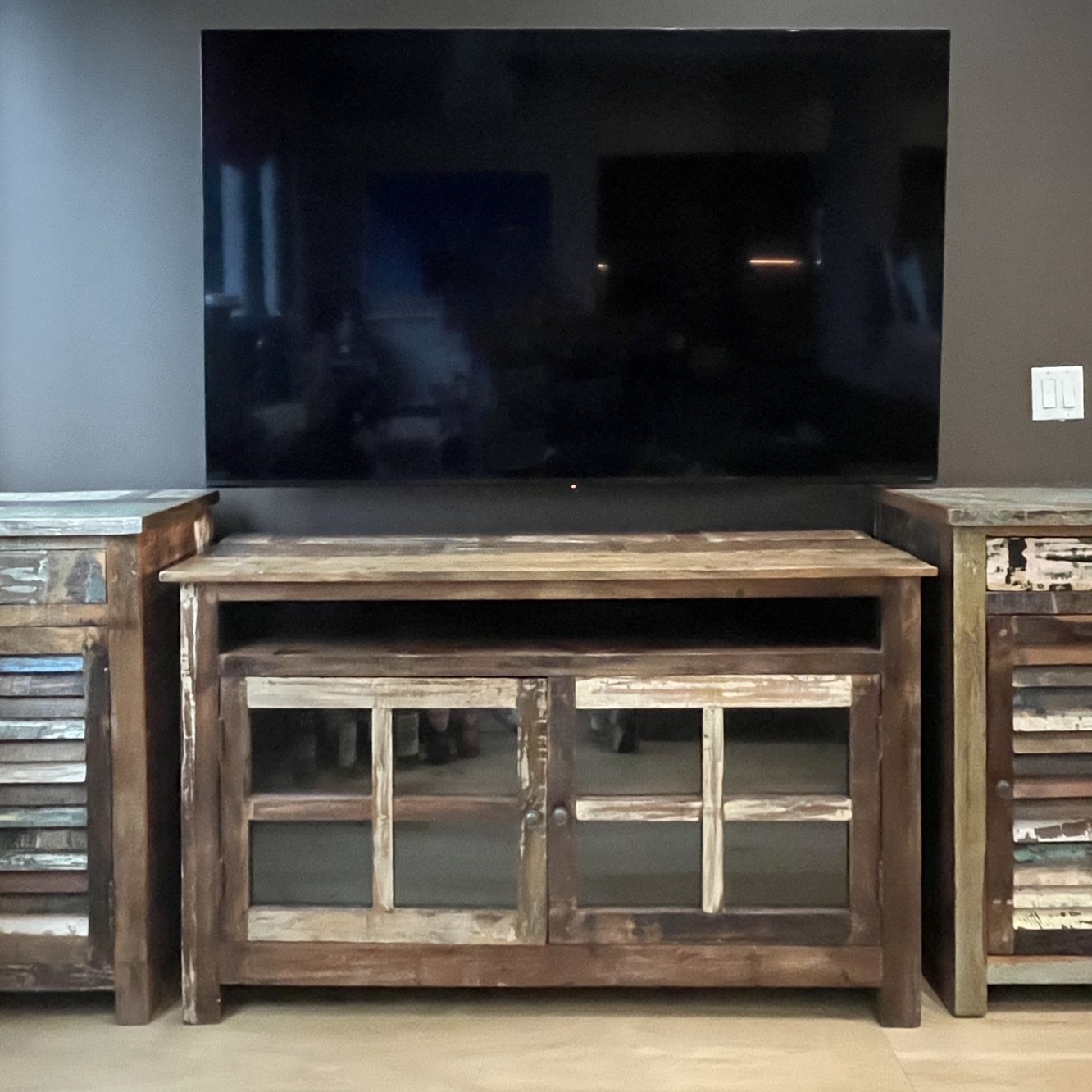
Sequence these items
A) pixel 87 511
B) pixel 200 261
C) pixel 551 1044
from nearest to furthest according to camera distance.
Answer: pixel 551 1044
pixel 87 511
pixel 200 261

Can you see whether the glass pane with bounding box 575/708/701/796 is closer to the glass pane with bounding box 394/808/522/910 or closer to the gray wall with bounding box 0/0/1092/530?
the glass pane with bounding box 394/808/522/910

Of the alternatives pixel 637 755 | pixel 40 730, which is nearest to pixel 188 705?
pixel 40 730

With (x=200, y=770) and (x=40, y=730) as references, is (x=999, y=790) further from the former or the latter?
(x=40, y=730)

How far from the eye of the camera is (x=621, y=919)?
1865 millimetres

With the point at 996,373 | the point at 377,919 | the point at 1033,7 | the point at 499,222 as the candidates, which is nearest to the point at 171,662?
the point at 377,919

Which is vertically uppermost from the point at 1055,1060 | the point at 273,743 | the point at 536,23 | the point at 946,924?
the point at 536,23

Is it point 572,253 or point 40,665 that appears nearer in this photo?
point 40,665

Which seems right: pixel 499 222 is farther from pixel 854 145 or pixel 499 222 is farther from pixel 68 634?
pixel 68 634

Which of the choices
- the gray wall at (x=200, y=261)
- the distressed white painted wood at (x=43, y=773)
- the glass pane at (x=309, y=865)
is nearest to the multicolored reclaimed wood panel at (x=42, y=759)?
the distressed white painted wood at (x=43, y=773)

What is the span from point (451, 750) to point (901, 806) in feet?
2.27

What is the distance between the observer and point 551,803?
187 cm

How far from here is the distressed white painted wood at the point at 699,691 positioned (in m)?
1.85

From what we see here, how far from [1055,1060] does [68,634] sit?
5.20 feet

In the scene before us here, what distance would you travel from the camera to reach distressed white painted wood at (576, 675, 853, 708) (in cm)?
185
